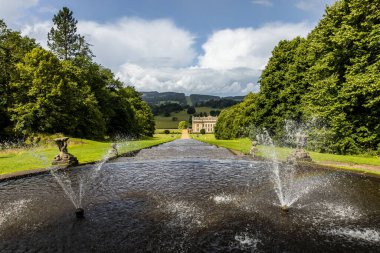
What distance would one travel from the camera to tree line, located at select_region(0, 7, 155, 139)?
133 feet

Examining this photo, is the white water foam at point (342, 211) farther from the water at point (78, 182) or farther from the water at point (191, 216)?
the water at point (78, 182)

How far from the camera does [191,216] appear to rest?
10016 millimetres

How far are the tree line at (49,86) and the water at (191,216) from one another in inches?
1133

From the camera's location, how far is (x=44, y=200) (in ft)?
40.2

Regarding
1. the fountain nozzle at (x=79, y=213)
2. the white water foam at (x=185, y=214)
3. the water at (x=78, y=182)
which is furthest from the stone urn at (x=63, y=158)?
the white water foam at (x=185, y=214)

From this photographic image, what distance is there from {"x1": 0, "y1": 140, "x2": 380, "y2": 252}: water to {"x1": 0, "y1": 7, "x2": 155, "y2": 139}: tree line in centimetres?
2877

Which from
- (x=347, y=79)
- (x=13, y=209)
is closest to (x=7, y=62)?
(x=13, y=209)

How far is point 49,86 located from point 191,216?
40387 mm

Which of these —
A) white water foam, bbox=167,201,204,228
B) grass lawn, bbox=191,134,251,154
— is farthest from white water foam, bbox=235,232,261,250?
grass lawn, bbox=191,134,251,154

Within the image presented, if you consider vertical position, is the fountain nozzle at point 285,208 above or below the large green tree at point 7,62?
below

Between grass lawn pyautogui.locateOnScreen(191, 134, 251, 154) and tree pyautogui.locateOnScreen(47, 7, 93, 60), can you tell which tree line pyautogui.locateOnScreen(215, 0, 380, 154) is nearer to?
grass lawn pyautogui.locateOnScreen(191, 134, 251, 154)

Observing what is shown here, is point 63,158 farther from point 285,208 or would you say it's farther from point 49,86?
point 49,86

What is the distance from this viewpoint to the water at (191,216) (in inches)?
306

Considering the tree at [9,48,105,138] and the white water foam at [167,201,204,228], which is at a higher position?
the tree at [9,48,105,138]
